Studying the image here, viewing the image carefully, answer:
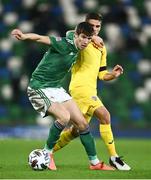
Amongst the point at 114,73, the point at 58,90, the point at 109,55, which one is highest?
the point at 114,73

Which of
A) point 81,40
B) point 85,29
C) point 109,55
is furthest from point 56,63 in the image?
point 109,55

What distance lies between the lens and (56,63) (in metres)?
7.59

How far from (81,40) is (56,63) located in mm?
395

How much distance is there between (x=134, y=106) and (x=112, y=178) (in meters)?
9.40

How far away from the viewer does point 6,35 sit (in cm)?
1681

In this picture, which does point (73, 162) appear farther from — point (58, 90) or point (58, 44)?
point (58, 44)

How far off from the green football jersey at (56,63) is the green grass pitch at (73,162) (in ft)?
3.24

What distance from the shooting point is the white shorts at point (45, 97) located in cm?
759

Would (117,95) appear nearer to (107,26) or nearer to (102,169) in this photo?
(107,26)

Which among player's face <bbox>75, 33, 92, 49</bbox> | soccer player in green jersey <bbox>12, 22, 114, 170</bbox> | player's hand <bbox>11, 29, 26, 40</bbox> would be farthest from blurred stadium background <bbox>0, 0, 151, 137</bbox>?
player's hand <bbox>11, 29, 26, 40</bbox>

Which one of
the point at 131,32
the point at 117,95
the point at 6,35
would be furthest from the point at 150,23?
the point at 6,35

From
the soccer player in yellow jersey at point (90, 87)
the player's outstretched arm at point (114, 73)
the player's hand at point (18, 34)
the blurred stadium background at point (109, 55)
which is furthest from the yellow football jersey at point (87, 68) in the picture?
the blurred stadium background at point (109, 55)

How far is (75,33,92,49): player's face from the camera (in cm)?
742

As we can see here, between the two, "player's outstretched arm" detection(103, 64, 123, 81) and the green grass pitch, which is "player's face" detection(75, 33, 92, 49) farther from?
the green grass pitch
